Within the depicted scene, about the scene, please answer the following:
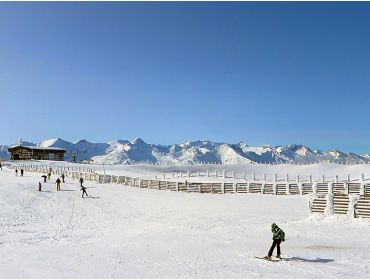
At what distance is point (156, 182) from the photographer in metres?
53.8

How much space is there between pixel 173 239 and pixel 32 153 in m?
117

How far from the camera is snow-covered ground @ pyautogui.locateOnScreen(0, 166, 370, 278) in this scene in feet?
51.3

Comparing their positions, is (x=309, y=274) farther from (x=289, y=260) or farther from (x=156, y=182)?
(x=156, y=182)

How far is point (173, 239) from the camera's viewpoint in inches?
882

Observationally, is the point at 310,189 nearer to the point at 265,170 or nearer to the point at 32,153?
the point at 265,170

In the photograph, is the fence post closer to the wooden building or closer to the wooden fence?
the wooden fence

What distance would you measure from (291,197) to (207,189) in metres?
9.80

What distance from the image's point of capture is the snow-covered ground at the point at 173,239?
15648mm

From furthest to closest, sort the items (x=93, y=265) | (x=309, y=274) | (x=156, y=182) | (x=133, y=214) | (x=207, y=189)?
(x=156, y=182) → (x=207, y=189) → (x=133, y=214) → (x=93, y=265) → (x=309, y=274)

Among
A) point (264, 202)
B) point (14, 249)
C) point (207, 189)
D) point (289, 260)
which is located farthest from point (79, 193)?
point (289, 260)

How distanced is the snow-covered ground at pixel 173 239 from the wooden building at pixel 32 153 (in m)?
91.8

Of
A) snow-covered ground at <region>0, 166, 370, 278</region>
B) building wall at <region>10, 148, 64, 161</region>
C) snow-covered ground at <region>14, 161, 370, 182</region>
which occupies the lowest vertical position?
snow-covered ground at <region>0, 166, 370, 278</region>

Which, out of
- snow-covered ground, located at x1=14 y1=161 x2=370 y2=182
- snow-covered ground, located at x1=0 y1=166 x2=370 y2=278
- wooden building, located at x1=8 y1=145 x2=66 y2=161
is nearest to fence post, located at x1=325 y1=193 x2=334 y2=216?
snow-covered ground, located at x1=0 y1=166 x2=370 y2=278

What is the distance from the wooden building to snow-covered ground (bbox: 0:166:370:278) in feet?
301
